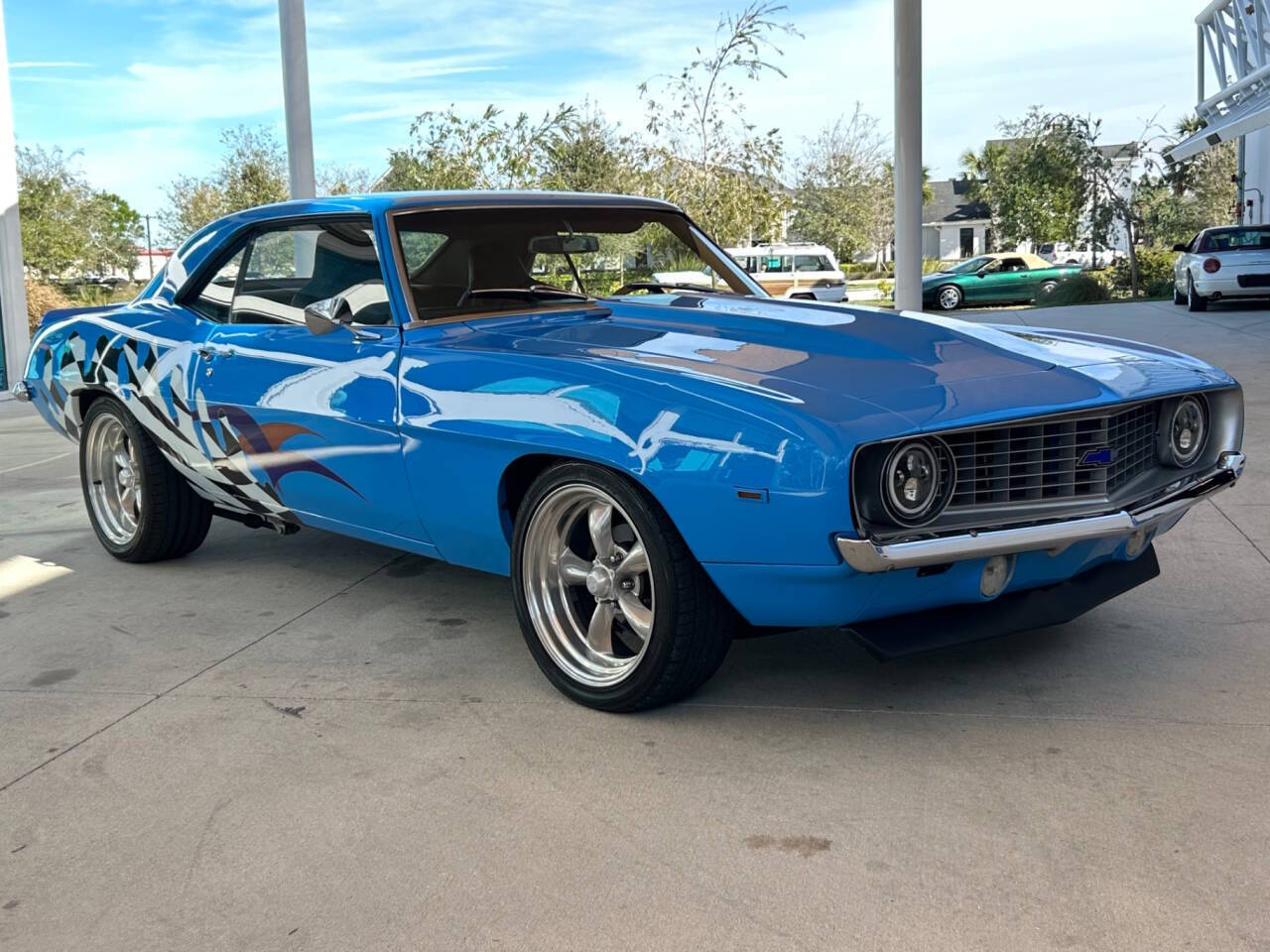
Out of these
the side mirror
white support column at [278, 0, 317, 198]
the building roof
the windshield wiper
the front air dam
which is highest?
the building roof

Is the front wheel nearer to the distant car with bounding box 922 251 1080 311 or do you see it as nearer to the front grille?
the distant car with bounding box 922 251 1080 311

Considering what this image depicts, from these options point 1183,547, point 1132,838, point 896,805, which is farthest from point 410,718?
point 1183,547

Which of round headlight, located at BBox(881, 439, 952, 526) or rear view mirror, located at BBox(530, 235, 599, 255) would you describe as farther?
rear view mirror, located at BBox(530, 235, 599, 255)

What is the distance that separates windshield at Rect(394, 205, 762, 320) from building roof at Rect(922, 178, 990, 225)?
67.9 meters

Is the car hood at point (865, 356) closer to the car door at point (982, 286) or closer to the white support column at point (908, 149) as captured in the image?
the white support column at point (908, 149)

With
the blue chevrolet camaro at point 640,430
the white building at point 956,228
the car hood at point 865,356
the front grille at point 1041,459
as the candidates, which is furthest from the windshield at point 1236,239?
the white building at point 956,228

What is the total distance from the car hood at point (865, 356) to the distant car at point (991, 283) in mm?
24992

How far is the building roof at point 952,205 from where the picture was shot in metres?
71.4

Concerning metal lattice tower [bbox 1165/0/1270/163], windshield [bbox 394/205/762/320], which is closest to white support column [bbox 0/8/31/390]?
windshield [bbox 394/205/762/320]

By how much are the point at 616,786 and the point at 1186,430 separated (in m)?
1.98

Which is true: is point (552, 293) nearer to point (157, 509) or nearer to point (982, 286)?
point (157, 509)

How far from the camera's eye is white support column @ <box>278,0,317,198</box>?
11.0m

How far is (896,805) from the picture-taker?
2902mm

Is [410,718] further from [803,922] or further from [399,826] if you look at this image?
[803,922]
